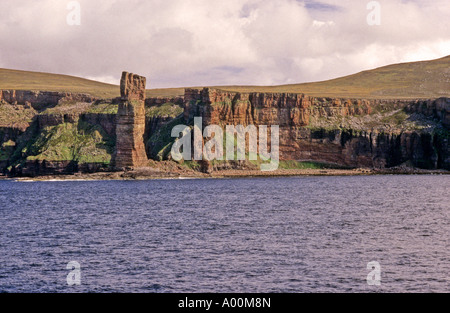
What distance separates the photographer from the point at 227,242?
7719 centimetres

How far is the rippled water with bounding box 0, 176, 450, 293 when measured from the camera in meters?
58.3

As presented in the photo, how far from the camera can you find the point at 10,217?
10419 centimetres

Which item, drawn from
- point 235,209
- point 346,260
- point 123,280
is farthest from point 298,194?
point 123,280

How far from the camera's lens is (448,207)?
11412 centimetres

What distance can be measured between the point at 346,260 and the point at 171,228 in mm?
30085

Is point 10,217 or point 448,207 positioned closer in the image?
point 10,217

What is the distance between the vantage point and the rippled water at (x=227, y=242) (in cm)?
5828

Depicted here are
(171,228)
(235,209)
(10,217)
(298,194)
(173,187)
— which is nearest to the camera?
(171,228)

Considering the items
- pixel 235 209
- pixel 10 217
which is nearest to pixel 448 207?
pixel 235 209

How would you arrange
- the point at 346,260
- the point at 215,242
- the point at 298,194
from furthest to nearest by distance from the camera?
the point at 298,194 < the point at 215,242 < the point at 346,260
